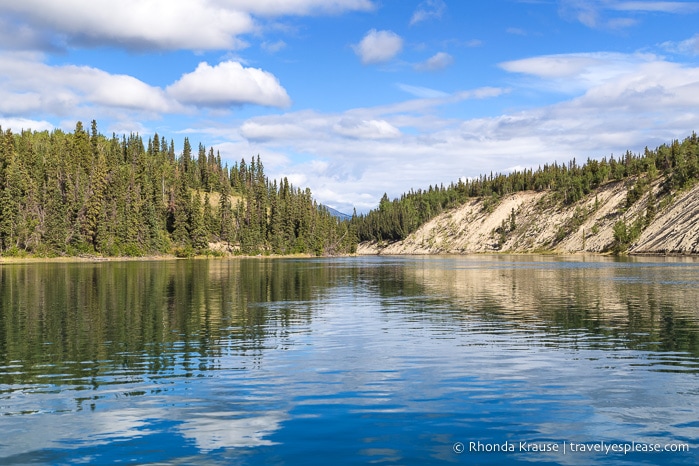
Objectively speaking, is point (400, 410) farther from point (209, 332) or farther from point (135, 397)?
point (209, 332)

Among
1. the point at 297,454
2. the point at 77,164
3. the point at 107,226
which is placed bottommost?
the point at 297,454

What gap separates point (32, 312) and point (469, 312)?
32.6 meters

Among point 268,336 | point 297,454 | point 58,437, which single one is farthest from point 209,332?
point 297,454

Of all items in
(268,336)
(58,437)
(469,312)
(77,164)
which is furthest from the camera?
(77,164)

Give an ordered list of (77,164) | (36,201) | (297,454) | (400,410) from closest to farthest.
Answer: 1. (297,454)
2. (400,410)
3. (36,201)
4. (77,164)

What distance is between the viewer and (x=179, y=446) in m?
16.2

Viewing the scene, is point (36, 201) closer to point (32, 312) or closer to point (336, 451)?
point (32, 312)

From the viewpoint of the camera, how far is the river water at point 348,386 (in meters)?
16.0

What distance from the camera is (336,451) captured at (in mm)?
15766

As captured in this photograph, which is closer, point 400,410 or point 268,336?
point 400,410

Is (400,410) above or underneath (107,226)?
underneath

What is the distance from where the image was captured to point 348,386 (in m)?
23.1


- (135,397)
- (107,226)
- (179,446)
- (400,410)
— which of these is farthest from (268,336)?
(107,226)

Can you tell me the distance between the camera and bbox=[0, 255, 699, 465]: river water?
1603 centimetres
